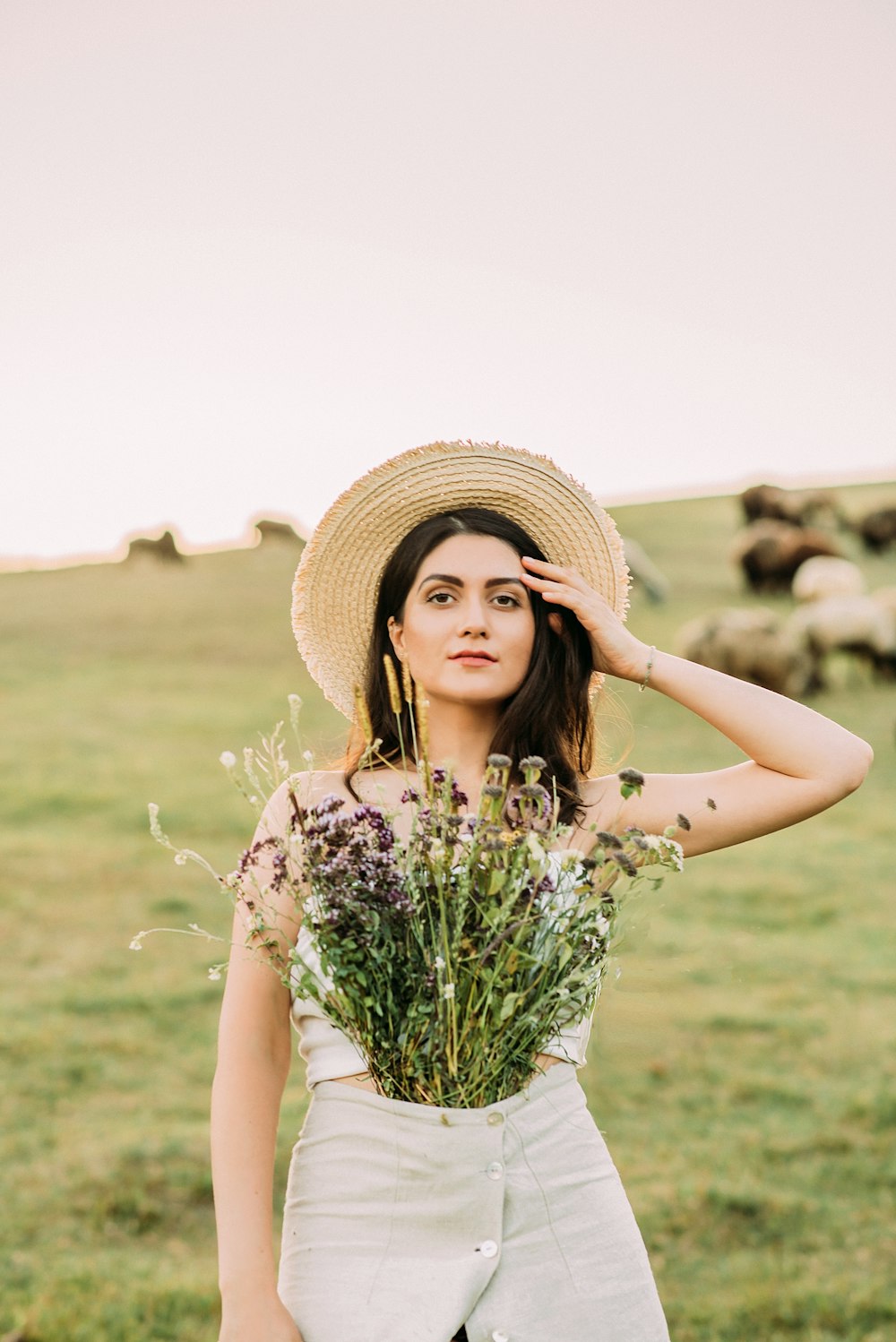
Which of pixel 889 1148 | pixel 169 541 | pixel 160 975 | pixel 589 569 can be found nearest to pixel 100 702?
pixel 160 975

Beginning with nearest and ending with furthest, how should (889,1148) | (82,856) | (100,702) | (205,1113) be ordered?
(889,1148)
(205,1113)
(82,856)
(100,702)

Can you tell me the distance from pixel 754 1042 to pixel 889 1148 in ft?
4.89

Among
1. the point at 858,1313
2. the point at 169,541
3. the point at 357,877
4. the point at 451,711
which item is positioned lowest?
the point at 858,1313

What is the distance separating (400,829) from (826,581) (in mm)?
21698

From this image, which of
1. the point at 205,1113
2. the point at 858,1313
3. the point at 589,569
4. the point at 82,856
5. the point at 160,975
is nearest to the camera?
the point at 589,569

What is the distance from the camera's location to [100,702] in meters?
17.8

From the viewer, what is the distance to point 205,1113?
6.61 m

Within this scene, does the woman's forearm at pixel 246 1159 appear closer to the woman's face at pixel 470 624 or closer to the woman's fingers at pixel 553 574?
the woman's face at pixel 470 624

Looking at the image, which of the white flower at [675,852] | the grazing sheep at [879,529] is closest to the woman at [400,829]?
the white flower at [675,852]

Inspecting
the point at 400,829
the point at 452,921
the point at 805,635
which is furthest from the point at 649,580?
the point at 452,921

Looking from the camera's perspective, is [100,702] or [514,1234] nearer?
[514,1234]

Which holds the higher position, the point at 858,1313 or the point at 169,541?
the point at 169,541

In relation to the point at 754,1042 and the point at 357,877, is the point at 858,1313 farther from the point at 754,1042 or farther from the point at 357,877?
the point at 357,877

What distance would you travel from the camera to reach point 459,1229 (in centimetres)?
212
